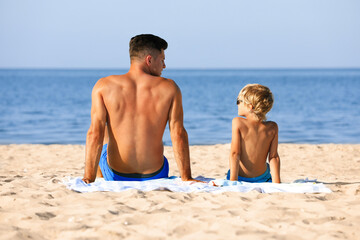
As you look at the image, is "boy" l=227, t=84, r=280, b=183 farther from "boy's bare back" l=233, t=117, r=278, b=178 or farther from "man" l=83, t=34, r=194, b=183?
"man" l=83, t=34, r=194, b=183

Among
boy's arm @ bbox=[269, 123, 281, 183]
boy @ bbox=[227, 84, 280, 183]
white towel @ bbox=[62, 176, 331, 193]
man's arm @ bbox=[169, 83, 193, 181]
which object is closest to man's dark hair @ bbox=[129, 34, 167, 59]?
man's arm @ bbox=[169, 83, 193, 181]

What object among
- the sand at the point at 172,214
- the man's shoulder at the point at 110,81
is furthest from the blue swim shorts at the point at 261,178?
the man's shoulder at the point at 110,81

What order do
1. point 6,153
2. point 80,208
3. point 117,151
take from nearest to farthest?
point 80,208
point 117,151
point 6,153

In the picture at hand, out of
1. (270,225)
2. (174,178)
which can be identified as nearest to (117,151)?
(174,178)

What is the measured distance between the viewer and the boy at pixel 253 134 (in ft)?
14.1

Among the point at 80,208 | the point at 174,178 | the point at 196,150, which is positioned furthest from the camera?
the point at 196,150

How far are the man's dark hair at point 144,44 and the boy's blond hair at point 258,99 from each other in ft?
3.05

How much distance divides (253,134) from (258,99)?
0.33 meters

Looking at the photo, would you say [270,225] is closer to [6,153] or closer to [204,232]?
[204,232]

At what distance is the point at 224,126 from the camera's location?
1627 centimetres

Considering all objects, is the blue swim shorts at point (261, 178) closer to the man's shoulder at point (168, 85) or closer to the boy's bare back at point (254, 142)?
the boy's bare back at point (254, 142)

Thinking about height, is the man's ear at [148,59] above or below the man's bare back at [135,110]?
above

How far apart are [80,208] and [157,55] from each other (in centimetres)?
156

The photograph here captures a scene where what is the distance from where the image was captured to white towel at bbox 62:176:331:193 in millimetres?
4109
